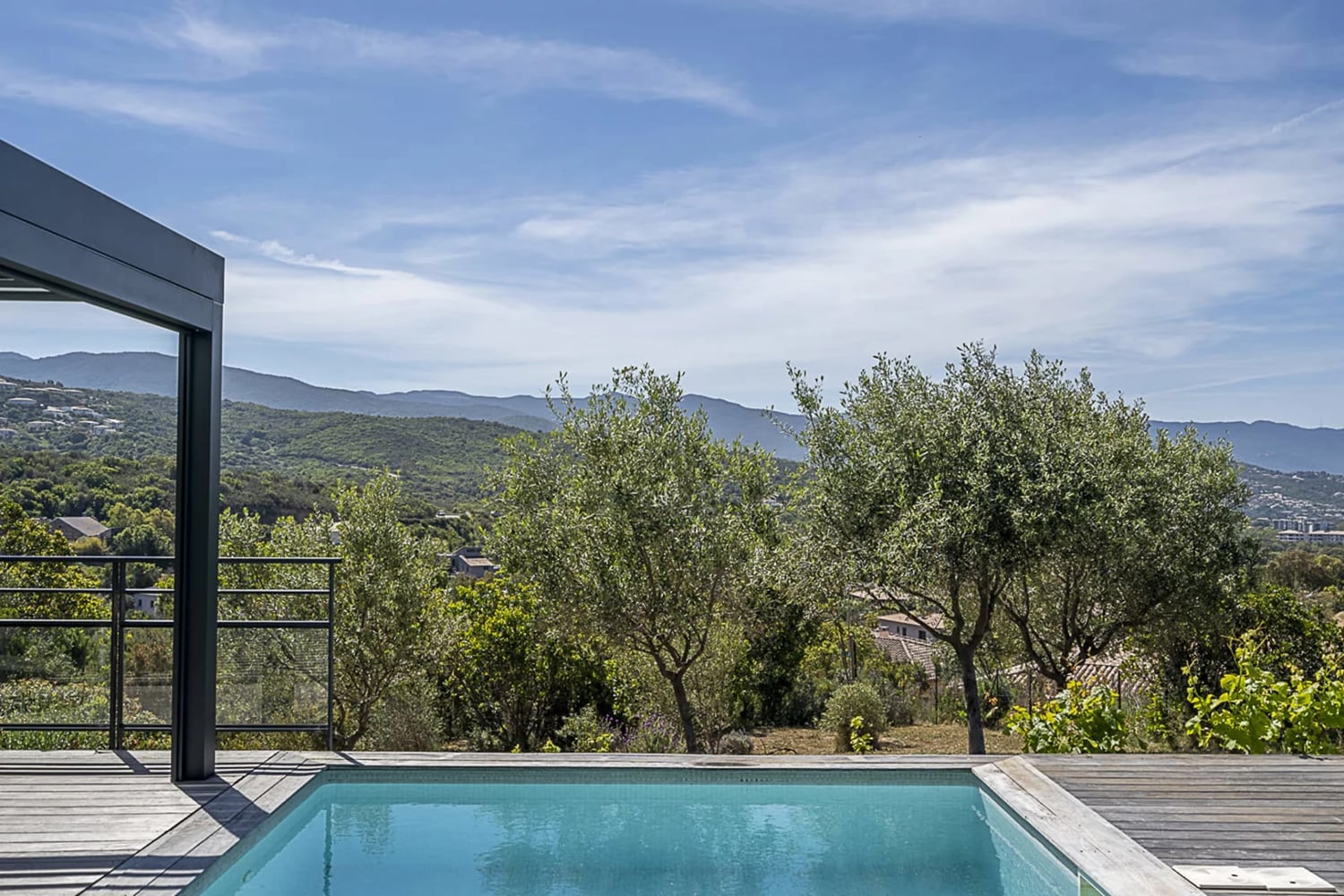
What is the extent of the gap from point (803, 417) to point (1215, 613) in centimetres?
525

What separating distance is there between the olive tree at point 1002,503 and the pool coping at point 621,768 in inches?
146

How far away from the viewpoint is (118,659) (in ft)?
19.2

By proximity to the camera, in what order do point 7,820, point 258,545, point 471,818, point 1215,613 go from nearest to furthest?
point 7,820 → point 471,818 → point 1215,613 → point 258,545

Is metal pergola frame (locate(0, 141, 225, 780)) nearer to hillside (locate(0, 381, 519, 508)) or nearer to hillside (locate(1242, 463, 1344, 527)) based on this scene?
hillside (locate(0, 381, 519, 508))

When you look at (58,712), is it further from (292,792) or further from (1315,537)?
(1315,537)

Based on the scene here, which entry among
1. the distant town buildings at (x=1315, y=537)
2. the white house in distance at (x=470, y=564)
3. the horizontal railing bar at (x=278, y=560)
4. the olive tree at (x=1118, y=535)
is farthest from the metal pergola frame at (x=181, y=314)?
the distant town buildings at (x=1315, y=537)

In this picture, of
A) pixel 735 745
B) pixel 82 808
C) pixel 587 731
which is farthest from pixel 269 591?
pixel 735 745

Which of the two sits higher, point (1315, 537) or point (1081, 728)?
point (1315, 537)

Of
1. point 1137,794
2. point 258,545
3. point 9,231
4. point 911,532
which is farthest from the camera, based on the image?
point 258,545

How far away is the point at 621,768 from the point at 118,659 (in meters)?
3.02

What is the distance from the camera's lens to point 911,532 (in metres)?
9.62

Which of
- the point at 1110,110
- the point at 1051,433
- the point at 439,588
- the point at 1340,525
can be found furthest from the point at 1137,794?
the point at 1340,525

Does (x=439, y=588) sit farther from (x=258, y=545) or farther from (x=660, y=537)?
(x=660, y=537)

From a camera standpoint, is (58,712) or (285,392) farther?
(285,392)
